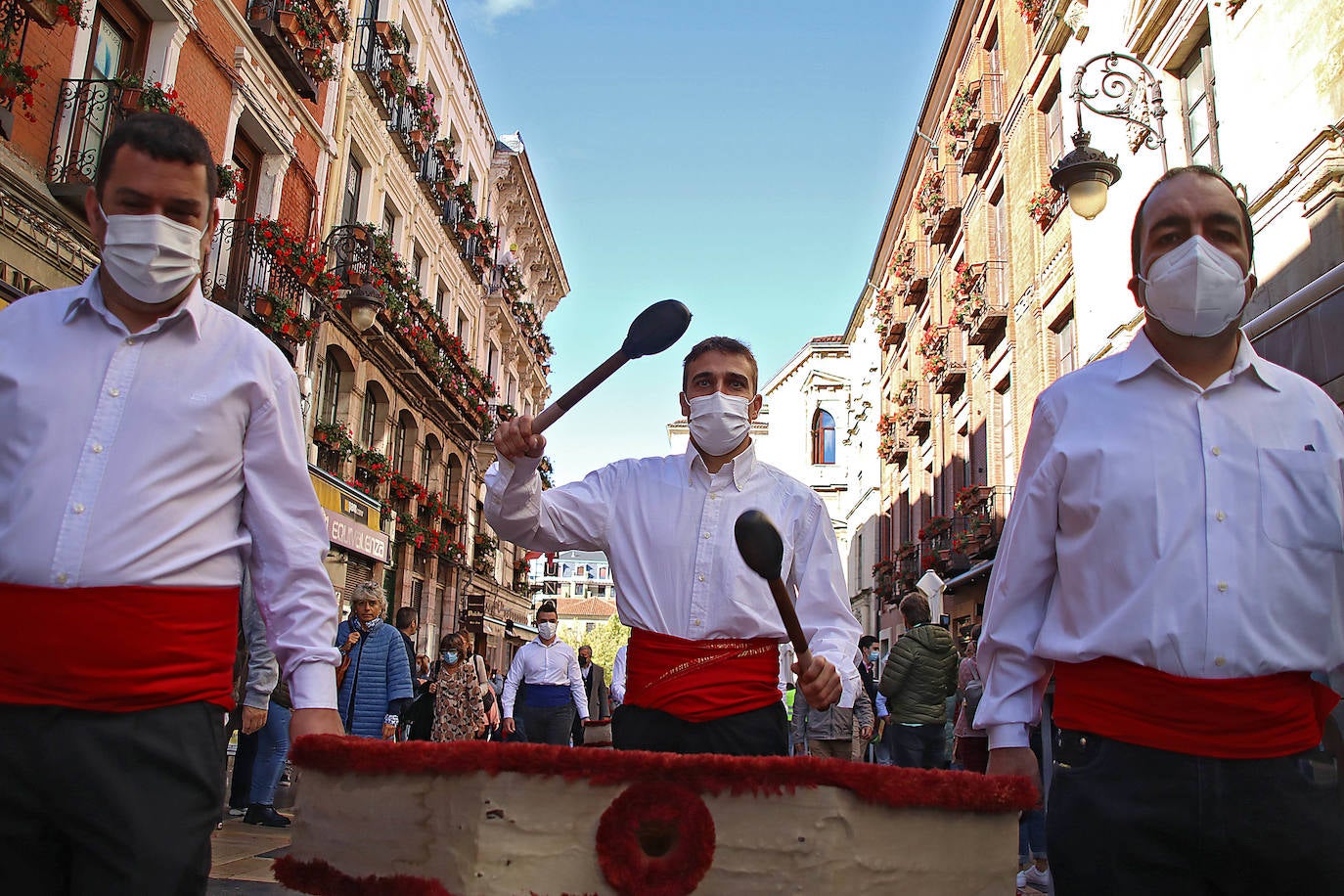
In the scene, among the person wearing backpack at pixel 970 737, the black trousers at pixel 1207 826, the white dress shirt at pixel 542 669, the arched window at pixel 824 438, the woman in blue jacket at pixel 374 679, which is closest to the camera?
the black trousers at pixel 1207 826

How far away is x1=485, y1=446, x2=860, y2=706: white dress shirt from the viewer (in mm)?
3295

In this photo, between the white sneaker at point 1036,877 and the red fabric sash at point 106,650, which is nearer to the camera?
the red fabric sash at point 106,650

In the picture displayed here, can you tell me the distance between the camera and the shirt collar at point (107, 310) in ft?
7.22

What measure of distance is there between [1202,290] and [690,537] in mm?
1686

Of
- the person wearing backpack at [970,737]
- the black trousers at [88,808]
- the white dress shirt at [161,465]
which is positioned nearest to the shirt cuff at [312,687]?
the white dress shirt at [161,465]

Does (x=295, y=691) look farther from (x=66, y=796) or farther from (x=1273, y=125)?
(x=1273, y=125)

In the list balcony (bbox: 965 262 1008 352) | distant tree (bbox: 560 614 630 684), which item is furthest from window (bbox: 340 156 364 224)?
distant tree (bbox: 560 614 630 684)

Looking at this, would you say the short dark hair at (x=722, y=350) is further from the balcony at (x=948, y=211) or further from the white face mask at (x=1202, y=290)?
the balcony at (x=948, y=211)

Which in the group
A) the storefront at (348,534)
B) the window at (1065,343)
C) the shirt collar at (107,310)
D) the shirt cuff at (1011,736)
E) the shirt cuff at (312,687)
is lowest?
the shirt cuff at (1011,736)

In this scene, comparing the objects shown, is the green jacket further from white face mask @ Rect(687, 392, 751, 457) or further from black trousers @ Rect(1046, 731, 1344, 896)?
black trousers @ Rect(1046, 731, 1344, 896)

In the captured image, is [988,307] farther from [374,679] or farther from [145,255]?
[145,255]

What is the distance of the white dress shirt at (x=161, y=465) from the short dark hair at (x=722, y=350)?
177 cm

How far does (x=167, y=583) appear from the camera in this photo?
204cm

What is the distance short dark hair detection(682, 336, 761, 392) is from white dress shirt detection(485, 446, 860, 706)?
29cm
